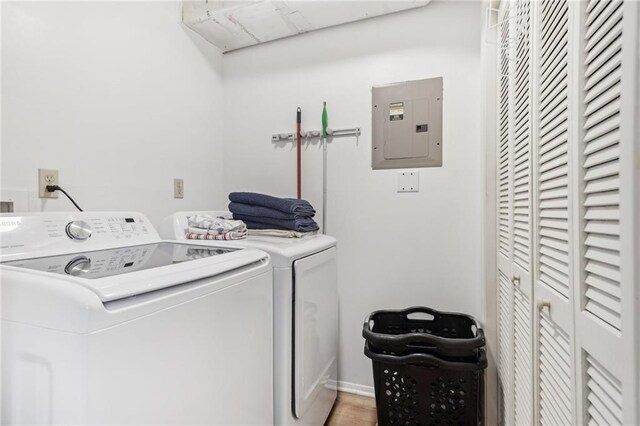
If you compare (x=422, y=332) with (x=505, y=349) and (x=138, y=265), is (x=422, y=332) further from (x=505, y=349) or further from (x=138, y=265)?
(x=138, y=265)

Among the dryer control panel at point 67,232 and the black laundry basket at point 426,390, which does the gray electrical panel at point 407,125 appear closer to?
the black laundry basket at point 426,390

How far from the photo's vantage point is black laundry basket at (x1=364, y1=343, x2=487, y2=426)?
1.30 meters

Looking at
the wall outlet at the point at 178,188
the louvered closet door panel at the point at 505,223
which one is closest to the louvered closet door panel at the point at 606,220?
the louvered closet door panel at the point at 505,223

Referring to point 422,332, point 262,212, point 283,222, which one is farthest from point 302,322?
point 422,332

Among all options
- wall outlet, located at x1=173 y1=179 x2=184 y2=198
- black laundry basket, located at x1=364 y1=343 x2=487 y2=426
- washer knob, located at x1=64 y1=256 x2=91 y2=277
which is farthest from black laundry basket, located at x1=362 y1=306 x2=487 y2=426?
wall outlet, located at x1=173 y1=179 x2=184 y2=198

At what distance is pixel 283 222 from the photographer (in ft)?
5.12

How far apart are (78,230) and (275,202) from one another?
2.59ft

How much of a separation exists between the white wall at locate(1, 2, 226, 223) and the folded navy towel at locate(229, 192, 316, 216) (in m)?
0.47

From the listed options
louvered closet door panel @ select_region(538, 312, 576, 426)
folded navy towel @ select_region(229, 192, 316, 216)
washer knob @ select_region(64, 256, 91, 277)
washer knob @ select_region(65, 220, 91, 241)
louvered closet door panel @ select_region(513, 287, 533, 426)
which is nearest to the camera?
louvered closet door panel @ select_region(538, 312, 576, 426)

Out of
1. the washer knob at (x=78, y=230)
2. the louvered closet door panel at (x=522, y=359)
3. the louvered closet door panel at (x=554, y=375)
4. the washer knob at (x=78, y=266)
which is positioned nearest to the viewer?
the louvered closet door panel at (x=554, y=375)

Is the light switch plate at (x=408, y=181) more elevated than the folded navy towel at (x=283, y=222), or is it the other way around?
the light switch plate at (x=408, y=181)

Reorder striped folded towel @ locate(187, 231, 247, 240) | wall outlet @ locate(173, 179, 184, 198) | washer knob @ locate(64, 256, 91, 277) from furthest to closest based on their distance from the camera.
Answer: wall outlet @ locate(173, 179, 184, 198) → striped folded towel @ locate(187, 231, 247, 240) → washer knob @ locate(64, 256, 91, 277)

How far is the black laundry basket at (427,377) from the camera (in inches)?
50.6

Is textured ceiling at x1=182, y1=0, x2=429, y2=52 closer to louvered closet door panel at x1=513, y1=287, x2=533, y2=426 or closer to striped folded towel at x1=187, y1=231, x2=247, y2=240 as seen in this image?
striped folded towel at x1=187, y1=231, x2=247, y2=240
